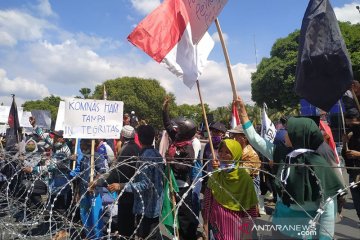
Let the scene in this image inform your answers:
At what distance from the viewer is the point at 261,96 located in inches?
1401

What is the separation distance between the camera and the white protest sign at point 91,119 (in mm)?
5355

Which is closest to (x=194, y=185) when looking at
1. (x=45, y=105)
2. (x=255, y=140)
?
(x=255, y=140)

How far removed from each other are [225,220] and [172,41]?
8.36 ft

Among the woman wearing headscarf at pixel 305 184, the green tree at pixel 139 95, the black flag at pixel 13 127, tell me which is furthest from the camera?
the green tree at pixel 139 95

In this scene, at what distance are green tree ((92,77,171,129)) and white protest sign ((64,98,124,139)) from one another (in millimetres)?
47673

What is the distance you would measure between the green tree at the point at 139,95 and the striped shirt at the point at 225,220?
49.7m

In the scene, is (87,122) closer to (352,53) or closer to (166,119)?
(166,119)

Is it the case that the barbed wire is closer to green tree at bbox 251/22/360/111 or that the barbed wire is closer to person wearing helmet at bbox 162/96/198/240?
person wearing helmet at bbox 162/96/198/240

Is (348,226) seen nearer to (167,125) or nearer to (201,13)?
(167,125)

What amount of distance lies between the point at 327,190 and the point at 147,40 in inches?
122

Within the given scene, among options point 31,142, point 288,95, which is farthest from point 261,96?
point 31,142

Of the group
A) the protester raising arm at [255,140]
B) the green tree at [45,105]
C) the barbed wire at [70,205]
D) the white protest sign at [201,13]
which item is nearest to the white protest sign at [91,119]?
the barbed wire at [70,205]

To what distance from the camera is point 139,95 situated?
56.5m

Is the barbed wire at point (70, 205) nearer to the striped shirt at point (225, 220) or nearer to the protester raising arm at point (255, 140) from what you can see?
the striped shirt at point (225, 220)
